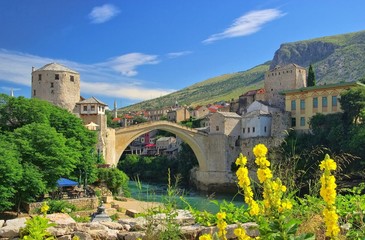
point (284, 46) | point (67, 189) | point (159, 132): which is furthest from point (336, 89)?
point (284, 46)

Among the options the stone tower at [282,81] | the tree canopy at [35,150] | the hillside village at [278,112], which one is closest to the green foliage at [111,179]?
the tree canopy at [35,150]

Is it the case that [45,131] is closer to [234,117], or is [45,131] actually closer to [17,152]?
[17,152]

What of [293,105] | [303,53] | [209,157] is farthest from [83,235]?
[303,53]

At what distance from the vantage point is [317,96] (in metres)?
44.3

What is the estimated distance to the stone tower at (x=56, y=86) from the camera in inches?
1711

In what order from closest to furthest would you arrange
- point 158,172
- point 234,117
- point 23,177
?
point 23,177 < point 234,117 < point 158,172

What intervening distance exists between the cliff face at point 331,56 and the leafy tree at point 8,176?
90.3m

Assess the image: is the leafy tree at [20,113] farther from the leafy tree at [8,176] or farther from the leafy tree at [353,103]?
the leafy tree at [353,103]

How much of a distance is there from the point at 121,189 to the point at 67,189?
7.03 metres

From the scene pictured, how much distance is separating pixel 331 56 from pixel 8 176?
124776 mm

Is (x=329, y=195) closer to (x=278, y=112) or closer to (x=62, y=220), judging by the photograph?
(x=62, y=220)

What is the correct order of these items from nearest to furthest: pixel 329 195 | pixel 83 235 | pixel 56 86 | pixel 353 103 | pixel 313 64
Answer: pixel 329 195
pixel 83 235
pixel 353 103
pixel 56 86
pixel 313 64

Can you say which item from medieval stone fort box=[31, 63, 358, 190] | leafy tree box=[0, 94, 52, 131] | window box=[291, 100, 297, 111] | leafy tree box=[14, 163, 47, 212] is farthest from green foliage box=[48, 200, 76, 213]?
window box=[291, 100, 297, 111]

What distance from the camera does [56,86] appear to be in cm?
4350
